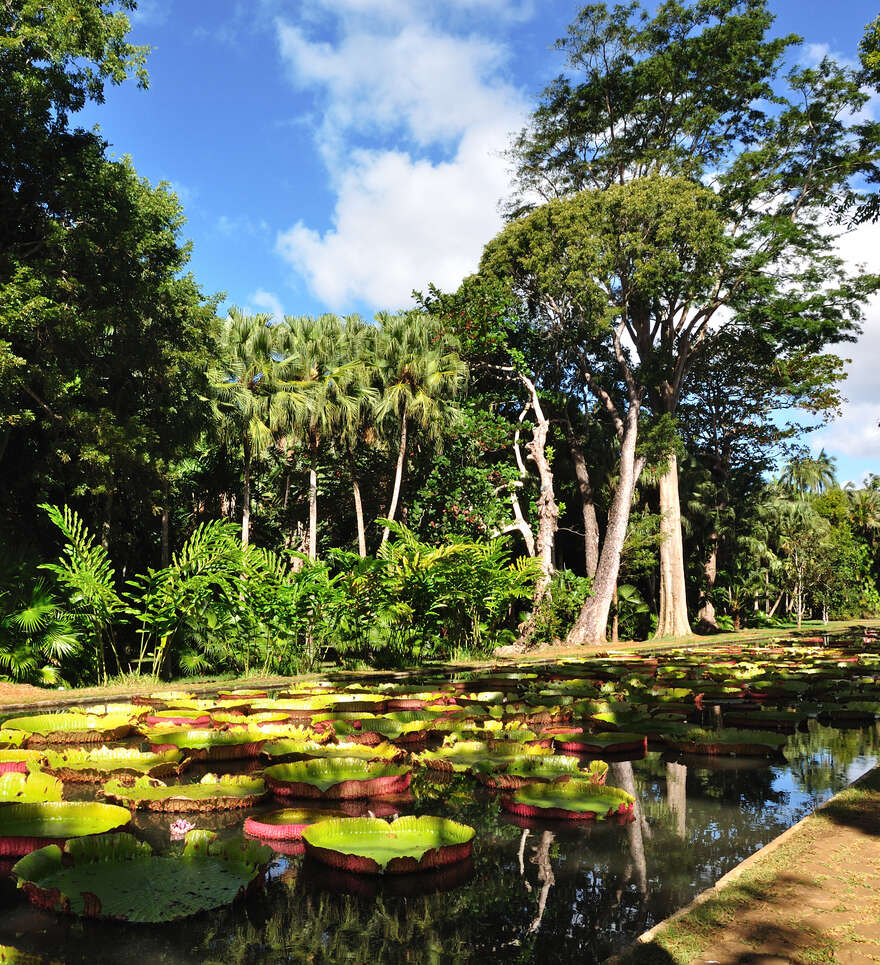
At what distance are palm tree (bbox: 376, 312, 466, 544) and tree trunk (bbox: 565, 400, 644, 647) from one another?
3.96 metres

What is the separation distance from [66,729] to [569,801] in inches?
109

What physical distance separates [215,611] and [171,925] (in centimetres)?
629

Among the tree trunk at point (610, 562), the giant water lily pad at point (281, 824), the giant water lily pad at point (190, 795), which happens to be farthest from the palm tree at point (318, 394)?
the giant water lily pad at point (281, 824)

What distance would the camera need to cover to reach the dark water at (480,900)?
1.55 metres

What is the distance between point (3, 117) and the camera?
10.0 metres

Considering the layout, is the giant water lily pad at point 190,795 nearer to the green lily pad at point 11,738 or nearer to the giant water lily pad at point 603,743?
the green lily pad at point 11,738

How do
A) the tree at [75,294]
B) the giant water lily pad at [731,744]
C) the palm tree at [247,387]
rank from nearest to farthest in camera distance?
the giant water lily pad at [731,744] → the tree at [75,294] → the palm tree at [247,387]

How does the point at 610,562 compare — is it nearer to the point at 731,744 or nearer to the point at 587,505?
the point at 587,505

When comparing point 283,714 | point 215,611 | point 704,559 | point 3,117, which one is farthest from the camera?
point 704,559

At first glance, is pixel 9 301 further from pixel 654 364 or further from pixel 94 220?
pixel 654 364

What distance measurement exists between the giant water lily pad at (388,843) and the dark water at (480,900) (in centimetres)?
5

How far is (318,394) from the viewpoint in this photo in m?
17.5

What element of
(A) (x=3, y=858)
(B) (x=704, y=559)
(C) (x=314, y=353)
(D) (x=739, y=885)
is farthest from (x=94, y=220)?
(B) (x=704, y=559)

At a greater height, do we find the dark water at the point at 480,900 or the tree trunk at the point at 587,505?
the tree trunk at the point at 587,505
